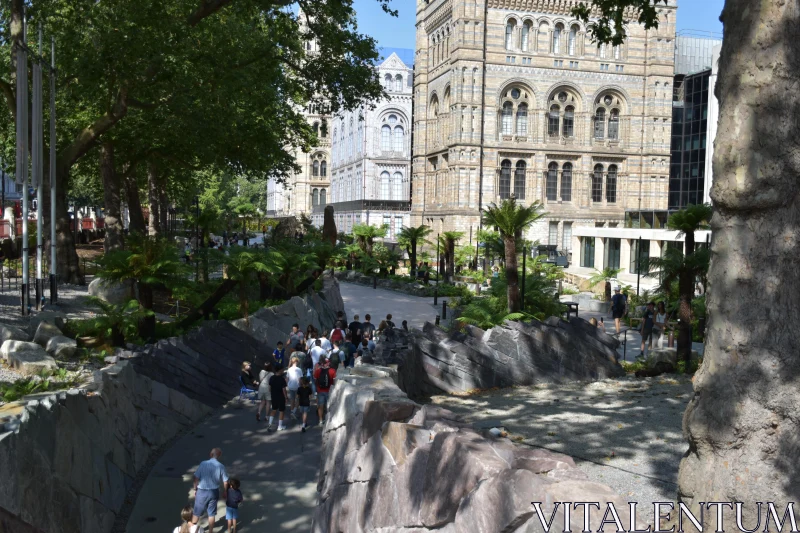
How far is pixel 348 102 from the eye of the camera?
2470 cm

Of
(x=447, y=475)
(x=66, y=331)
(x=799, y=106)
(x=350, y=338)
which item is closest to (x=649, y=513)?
(x=447, y=475)

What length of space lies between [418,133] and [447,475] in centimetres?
5625

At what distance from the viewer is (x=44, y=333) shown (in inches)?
548

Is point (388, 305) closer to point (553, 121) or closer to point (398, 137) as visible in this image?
point (553, 121)

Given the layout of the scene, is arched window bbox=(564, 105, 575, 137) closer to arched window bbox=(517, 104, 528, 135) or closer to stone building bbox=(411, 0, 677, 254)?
stone building bbox=(411, 0, 677, 254)

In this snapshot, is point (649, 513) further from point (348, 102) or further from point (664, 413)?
point (348, 102)

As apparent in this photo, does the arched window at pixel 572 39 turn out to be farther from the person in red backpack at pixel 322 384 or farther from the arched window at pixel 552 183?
the person in red backpack at pixel 322 384

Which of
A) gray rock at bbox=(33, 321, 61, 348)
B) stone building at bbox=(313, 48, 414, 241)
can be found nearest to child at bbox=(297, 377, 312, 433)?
gray rock at bbox=(33, 321, 61, 348)

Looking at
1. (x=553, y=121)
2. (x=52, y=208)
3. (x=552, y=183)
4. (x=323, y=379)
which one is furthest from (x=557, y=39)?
(x=323, y=379)

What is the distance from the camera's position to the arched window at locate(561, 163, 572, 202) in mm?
57219

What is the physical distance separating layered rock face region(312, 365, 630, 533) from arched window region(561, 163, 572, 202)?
162ft

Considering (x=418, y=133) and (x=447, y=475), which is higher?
(x=418, y=133)

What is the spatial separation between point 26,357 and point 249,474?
3.86 metres

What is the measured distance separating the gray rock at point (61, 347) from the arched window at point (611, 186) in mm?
49364
